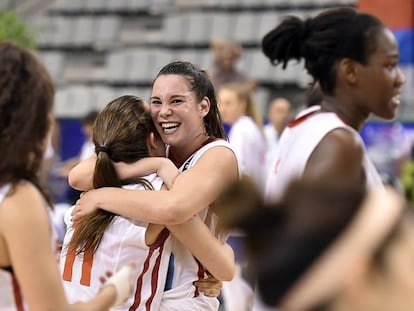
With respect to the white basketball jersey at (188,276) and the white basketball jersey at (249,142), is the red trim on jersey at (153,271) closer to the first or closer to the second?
the white basketball jersey at (188,276)

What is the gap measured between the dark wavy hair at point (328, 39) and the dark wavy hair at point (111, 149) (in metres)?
0.66

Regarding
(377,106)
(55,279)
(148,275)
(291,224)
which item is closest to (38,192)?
(55,279)

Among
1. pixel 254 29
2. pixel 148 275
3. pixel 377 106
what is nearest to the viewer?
pixel 148 275

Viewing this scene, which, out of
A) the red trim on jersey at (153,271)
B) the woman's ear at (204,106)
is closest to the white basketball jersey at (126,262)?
the red trim on jersey at (153,271)

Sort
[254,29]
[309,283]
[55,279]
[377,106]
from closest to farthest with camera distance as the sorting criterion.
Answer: [309,283], [55,279], [377,106], [254,29]

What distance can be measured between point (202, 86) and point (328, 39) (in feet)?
1.50

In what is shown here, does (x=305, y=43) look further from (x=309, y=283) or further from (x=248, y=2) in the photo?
(x=248, y=2)

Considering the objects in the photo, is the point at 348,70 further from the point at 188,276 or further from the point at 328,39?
the point at 188,276

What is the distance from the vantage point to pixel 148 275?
2852 millimetres

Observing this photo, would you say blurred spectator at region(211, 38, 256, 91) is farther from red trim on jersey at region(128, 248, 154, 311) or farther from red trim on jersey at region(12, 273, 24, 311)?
red trim on jersey at region(12, 273, 24, 311)

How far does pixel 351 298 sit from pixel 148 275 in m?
1.88

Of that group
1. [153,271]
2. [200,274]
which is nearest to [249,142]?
[200,274]

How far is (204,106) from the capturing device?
315 cm

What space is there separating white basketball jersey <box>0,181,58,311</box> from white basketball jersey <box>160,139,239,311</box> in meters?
0.81
